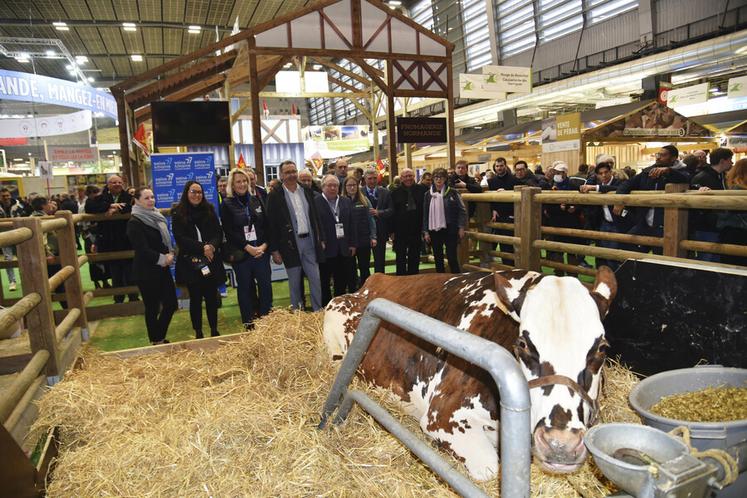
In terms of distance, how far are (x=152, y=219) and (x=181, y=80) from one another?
6768 mm

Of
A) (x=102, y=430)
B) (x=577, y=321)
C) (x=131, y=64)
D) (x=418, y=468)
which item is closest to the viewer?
(x=577, y=321)

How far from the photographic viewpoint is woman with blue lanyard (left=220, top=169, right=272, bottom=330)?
5.59 meters

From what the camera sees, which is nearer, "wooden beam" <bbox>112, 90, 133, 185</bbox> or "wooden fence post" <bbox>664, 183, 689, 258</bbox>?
"wooden fence post" <bbox>664, 183, 689, 258</bbox>

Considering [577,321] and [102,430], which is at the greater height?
[577,321]

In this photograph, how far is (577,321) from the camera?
7.21 feet

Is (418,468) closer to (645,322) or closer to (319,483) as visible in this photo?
(319,483)

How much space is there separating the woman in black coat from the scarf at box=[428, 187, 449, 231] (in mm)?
3170

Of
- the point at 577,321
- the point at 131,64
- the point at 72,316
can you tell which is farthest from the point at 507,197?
the point at 131,64

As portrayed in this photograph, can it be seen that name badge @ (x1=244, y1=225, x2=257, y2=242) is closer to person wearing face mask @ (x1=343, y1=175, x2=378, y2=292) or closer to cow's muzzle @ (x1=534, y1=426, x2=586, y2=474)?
person wearing face mask @ (x1=343, y1=175, x2=378, y2=292)

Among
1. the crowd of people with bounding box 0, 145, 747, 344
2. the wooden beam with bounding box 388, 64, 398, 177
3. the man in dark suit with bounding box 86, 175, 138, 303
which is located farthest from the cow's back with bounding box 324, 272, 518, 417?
the wooden beam with bounding box 388, 64, 398, 177

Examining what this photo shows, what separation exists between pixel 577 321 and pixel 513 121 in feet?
89.3

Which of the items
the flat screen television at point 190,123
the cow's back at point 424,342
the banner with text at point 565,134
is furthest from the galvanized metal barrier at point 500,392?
the banner with text at point 565,134

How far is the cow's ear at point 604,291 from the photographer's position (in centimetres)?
237

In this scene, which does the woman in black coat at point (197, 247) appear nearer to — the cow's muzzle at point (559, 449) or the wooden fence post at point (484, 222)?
the wooden fence post at point (484, 222)
